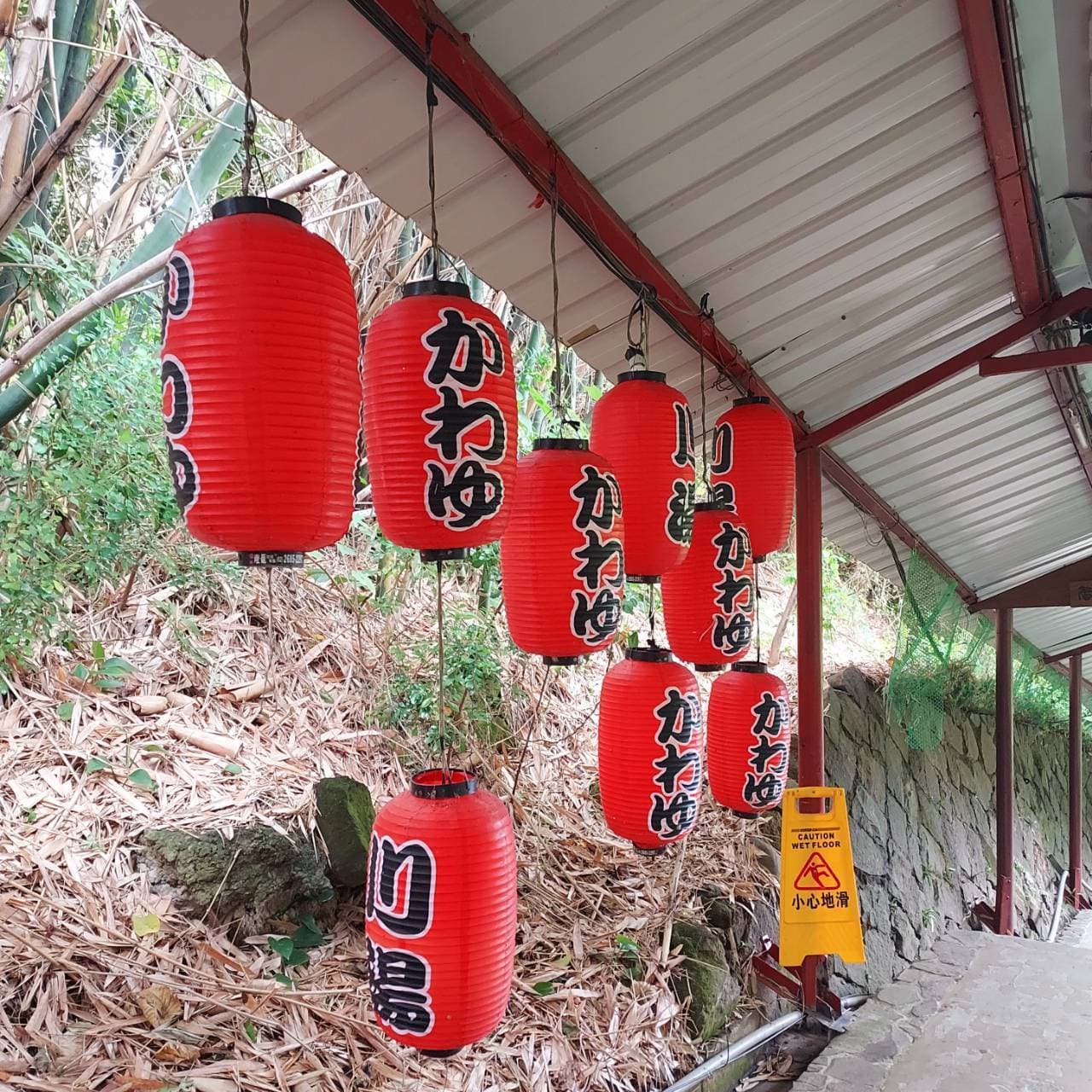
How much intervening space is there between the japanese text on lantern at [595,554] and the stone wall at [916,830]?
495cm

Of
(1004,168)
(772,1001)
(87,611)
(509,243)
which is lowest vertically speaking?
(772,1001)

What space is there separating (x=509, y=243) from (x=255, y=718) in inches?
107

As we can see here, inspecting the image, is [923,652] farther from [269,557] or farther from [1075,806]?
[269,557]

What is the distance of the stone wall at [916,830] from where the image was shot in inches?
283

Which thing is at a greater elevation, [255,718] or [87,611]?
[87,611]

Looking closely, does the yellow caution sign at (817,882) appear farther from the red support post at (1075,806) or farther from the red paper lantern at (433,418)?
the red support post at (1075,806)

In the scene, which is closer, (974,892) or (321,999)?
(321,999)

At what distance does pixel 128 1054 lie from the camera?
2828 millimetres

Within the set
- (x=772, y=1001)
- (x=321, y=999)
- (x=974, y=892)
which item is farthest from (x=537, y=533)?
(x=974, y=892)

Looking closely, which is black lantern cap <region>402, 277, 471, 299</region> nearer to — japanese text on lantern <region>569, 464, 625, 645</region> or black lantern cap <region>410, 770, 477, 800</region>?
japanese text on lantern <region>569, 464, 625, 645</region>

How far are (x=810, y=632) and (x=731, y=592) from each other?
1.96 m

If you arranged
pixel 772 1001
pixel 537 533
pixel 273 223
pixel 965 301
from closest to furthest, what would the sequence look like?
pixel 273 223 < pixel 537 533 < pixel 965 301 < pixel 772 1001

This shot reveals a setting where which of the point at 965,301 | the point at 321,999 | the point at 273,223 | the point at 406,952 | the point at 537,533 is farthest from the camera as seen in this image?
the point at 965,301

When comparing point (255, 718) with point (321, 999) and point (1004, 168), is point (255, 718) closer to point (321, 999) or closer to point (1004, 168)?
point (321, 999)
